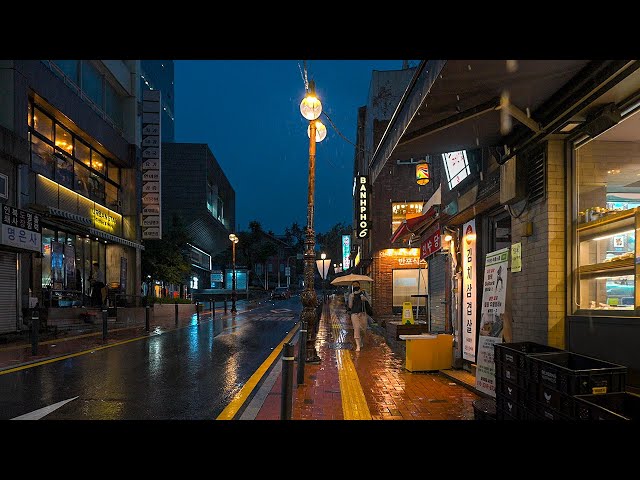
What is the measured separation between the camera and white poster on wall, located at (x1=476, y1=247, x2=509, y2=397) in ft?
22.8

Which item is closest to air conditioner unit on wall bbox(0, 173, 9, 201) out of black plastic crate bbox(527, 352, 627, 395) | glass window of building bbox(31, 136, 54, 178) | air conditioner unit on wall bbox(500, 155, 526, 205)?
glass window of building bbox(31, 136, 54, 178)

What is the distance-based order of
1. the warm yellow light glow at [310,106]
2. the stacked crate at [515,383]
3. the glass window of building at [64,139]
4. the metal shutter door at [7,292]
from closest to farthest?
the stacked crate at [515,383] → the warm yellow light glow at [310,106] → the metal shutter door at [7,292] → the glass window of building at [64,139]

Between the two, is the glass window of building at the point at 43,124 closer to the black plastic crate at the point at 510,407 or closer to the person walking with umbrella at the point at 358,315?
the person walking with umbrella at the point at 358,315

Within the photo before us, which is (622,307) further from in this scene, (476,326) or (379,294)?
(379,294)

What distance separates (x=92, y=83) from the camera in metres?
26.8

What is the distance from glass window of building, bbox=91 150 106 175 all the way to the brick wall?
26383 mm

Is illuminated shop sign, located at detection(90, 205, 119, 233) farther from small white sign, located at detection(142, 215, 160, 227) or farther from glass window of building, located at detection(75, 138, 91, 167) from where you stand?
glass window of building, located at detection(75, 138, 91, 167)

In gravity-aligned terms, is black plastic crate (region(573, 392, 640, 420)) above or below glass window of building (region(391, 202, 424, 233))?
below

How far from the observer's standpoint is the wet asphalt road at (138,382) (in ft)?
22.1

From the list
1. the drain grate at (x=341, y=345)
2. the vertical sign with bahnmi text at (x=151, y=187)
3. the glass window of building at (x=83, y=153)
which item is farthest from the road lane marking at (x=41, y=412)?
the vertical sign with bahnmi text at (x=151, y=187)

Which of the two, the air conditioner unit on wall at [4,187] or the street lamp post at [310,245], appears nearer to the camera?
the street lamp post at [310,245]

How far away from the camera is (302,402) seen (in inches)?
282
